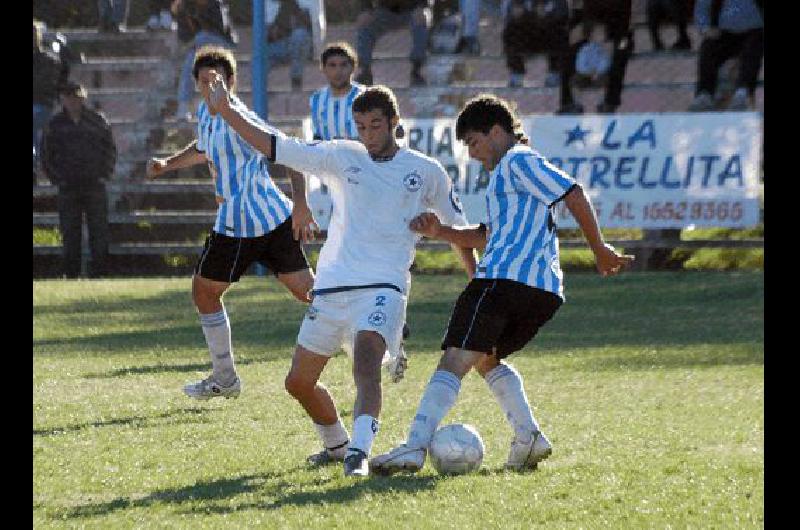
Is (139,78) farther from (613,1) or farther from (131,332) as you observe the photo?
(131,332)

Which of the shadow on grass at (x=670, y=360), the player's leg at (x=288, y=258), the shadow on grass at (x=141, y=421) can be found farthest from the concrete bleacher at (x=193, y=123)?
the shadow on grass at (x=141, y=421)

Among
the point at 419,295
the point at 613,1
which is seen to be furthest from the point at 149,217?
the point at 613,1

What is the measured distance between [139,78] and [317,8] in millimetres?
2905

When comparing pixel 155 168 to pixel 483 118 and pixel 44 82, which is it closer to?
pixel 483 118

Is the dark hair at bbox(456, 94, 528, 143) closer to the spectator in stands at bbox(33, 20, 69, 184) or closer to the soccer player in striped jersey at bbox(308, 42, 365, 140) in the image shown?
the soccer player in striped jersey at bbox(308, 42, 365, 140)

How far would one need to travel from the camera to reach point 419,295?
16.5 meters

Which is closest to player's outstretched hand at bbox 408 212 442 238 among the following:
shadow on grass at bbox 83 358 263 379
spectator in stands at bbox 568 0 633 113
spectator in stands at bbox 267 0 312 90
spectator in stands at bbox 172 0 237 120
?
shadow on grass at bbox 83 358 263 379

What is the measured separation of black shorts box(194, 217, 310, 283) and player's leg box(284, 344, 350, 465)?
240 cm

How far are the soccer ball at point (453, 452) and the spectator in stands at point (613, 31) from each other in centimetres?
1139

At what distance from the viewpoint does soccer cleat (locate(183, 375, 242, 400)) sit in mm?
10000

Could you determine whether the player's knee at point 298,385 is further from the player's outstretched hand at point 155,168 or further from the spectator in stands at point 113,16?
the spectator in stands at point 113,16

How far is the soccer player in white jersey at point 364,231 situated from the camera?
7438mm

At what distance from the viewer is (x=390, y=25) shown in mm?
19547

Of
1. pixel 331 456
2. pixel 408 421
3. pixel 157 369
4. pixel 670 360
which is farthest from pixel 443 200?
pixel 670 360
